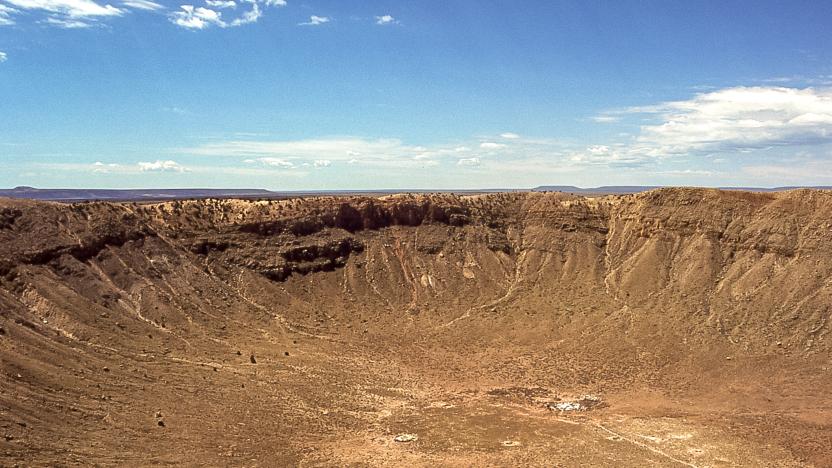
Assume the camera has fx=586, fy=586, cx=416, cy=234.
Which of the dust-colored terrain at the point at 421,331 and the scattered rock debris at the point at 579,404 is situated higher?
the dust-colored terrain at the point at 421,331

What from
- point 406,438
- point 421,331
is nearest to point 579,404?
point 406,438

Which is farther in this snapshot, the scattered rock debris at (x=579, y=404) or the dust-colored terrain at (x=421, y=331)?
the scattered rock debris at (x=579, y=404)

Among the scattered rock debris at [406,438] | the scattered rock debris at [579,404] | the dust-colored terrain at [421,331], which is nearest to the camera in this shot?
the dust-colored terrain at [421,331]

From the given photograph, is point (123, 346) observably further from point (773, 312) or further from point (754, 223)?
point (754, 223)

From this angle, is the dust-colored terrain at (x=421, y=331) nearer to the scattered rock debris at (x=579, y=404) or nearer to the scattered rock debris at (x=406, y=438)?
the scattered rock debris at (x=579, y=404)

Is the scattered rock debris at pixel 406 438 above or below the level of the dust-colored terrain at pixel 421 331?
below

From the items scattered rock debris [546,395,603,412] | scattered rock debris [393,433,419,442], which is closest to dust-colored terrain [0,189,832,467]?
scattered rock debris [546,395,603,412]

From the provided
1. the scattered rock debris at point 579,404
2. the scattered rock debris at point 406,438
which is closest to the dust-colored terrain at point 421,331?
the scattered rock debris at point 579,404

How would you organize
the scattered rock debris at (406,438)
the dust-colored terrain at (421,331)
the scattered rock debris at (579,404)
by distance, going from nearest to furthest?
1. the dust-colored terrain at (421,331)
2. the scattered rock debris at (406,438)
3. the scattered rock debris at (579,404)
